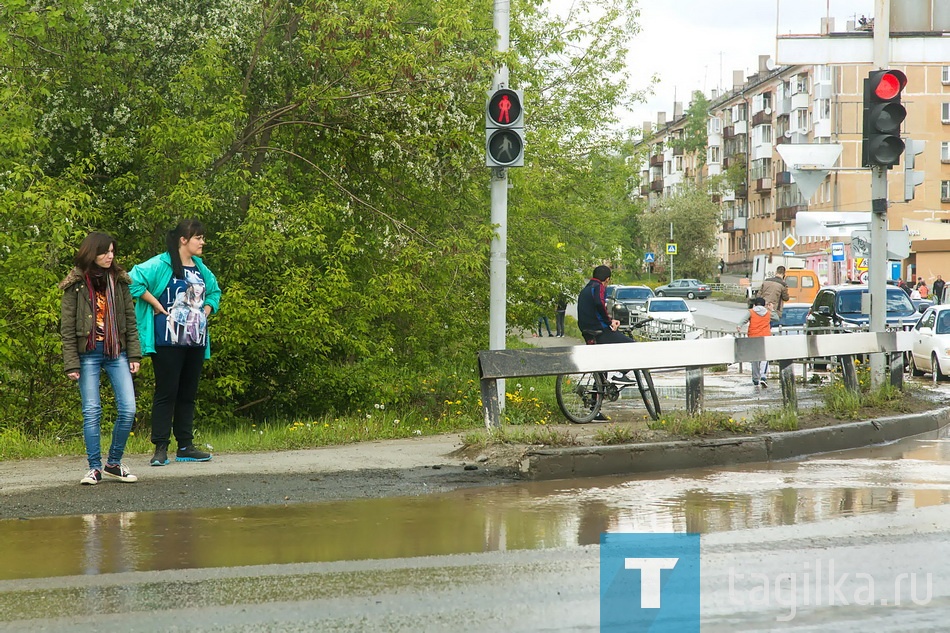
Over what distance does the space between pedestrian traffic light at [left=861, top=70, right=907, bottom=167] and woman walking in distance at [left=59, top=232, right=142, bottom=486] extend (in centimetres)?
867

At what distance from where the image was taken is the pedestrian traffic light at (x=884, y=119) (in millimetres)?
13609

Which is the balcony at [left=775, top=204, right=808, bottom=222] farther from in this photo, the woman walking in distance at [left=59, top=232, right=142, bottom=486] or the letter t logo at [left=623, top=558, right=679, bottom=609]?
the letter t logo at [left=623, top=558, right=679, bottom=609]

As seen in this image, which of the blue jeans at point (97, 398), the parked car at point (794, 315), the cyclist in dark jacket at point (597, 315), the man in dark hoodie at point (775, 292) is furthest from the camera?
the parked car at point (794, 315)

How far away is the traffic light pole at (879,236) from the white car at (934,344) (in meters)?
8.26

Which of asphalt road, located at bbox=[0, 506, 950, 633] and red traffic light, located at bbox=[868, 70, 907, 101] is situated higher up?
red traffic light, located at bbox=[868, 70, 907, 101]

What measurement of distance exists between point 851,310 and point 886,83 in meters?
15.2

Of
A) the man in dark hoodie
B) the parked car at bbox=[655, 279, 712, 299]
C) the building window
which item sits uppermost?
the building window

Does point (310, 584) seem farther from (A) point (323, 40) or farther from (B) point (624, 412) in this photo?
(A) point (323, 40)

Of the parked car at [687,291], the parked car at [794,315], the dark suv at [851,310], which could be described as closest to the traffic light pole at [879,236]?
the dark suv at [851,310]

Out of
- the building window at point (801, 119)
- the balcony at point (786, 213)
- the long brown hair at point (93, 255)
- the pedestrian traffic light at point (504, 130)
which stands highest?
the building window at point (801, 119)

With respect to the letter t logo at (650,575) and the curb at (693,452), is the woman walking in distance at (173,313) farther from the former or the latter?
the letter t logo at (650,575)

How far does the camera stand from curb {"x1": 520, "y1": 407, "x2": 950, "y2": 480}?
9.46 m

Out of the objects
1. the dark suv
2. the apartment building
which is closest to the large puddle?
the dark suv

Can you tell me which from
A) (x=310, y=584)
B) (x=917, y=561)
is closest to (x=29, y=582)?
(x=310, y=584)
